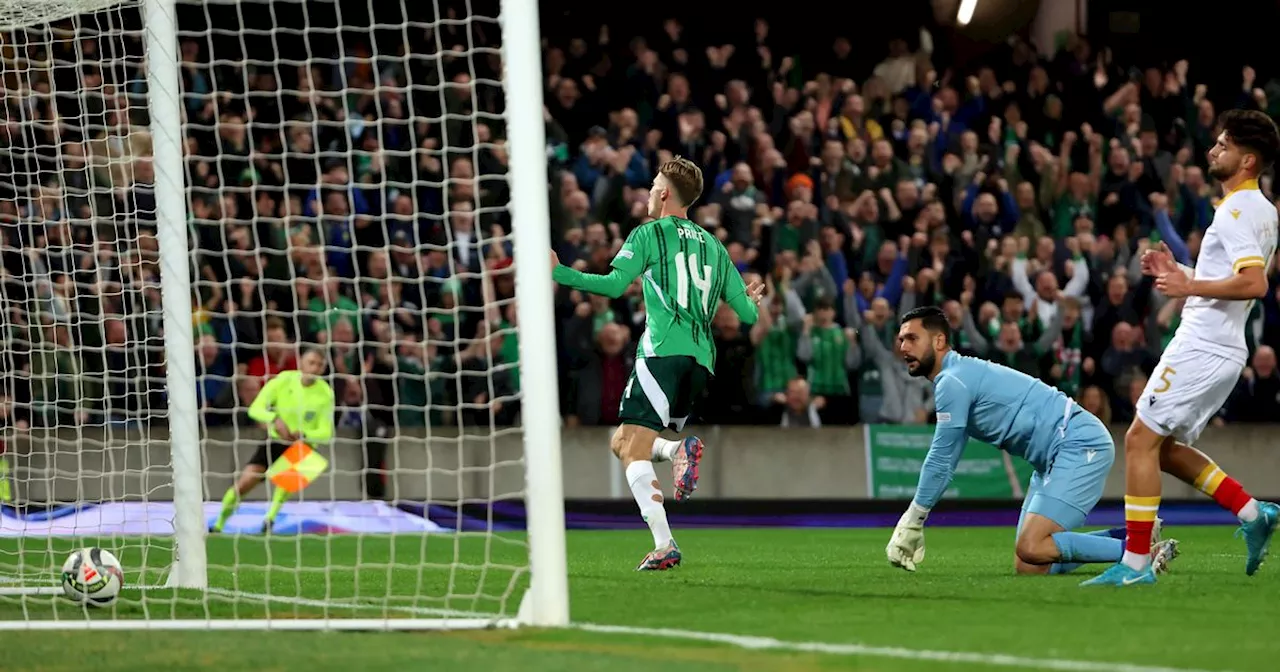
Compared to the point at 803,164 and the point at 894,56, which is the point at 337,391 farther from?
the point at 894,56

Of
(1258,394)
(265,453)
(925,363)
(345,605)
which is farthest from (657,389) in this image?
(1258,394)

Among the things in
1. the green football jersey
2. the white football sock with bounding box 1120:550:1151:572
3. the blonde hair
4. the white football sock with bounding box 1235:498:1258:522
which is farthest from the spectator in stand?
the white football sock with bounding box 1120:550:1151:572

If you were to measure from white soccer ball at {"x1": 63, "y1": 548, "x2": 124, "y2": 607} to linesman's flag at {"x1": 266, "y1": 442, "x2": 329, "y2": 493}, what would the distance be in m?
5.60

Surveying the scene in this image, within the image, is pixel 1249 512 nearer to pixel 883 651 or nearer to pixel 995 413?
pixel 995 413

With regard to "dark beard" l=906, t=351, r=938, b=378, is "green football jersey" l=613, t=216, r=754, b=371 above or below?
above

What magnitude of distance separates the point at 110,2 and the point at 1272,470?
40.7 ft

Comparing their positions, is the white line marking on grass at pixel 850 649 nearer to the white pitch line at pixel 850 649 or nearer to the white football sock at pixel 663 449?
the white pitch line at pixel 850 649

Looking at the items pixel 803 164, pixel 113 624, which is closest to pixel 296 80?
pixel 803 164

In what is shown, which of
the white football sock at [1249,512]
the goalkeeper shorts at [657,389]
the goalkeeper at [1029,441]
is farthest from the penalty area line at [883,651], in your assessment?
the white football sock at [1249,512]

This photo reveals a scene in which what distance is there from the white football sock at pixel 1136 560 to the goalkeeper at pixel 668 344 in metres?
2.17

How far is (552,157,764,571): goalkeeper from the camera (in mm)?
8594

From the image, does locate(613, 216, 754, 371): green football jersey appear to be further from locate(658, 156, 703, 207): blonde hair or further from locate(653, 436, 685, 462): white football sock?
locate(653, 436, 685, 462): white football sock

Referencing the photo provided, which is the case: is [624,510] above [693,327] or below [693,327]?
below

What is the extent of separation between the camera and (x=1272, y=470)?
1695 cm
